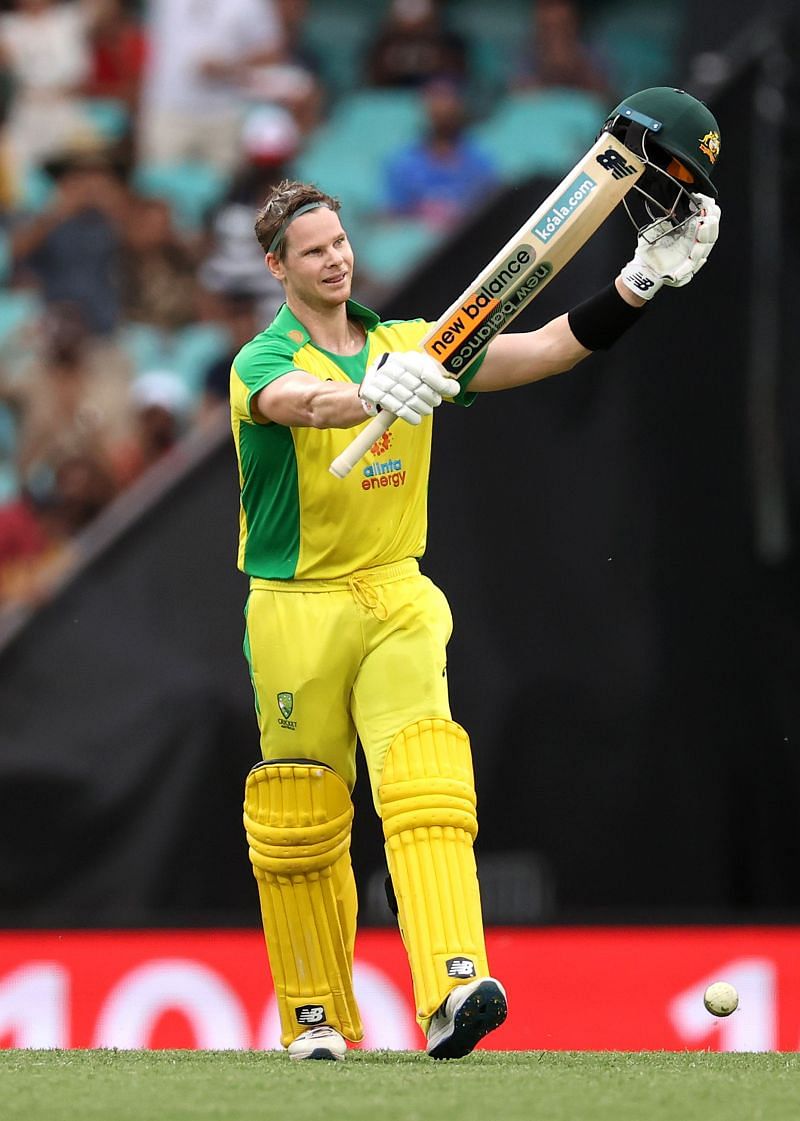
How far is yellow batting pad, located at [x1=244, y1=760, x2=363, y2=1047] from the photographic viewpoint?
3.66m

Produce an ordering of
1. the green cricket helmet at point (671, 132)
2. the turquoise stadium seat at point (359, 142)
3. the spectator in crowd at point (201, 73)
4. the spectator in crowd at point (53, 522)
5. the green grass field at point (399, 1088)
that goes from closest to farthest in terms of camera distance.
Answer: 1. the green grass field at point (399, 1088)
2. the green cricket helmet at point (671, 132)
3. the spectator in crowd at point (53, 522)
4. the turquoise stadium seat at point (359, 142)
5. the spectator in crowd at point (201, 73)

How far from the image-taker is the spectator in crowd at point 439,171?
776 cm

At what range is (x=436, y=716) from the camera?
3.59 metres

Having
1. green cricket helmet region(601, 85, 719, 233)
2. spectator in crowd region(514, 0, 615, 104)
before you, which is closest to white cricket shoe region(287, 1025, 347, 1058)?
green cricket helmet region(601, 85, 719, 233)

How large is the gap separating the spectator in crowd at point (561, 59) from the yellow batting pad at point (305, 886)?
4.88 meters

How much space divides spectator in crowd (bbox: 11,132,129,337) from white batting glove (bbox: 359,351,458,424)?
4.35 m

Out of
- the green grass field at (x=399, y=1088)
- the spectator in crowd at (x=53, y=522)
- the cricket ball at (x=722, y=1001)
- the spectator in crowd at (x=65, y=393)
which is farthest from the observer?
the spectator in crowd at (x=65, y=393)

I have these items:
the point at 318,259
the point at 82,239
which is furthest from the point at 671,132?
the point at 82,239

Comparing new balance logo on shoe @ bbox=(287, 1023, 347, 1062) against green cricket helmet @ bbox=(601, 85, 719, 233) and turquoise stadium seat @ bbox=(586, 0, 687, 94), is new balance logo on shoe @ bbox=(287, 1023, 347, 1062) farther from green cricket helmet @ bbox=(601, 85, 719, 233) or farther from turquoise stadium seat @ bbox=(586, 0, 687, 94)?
turquoise stadium seat @ bbox=(586, 0, 687, 94)

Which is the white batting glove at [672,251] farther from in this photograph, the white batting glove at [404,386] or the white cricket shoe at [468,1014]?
the white cricket shoe at [468,1014]

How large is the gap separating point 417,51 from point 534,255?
5.11m

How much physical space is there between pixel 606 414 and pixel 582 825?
3.23ft

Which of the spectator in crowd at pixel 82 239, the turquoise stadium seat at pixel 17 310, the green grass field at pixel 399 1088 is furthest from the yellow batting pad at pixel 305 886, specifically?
the turquoise stadium seat at pixel 17 310

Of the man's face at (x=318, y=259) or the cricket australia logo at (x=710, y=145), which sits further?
the man's face at (x=318, y=259)
